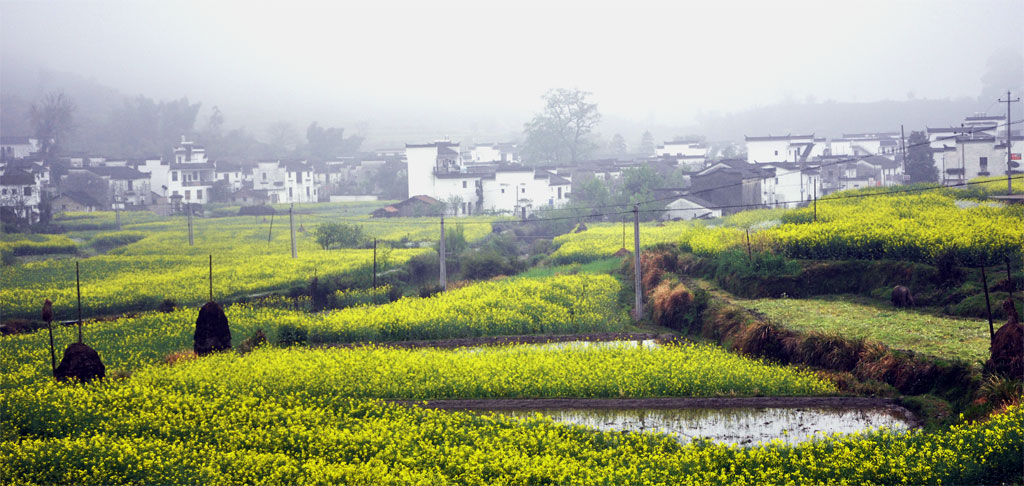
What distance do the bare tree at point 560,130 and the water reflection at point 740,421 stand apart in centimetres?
9449

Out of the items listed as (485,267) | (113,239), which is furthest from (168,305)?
(113,239)

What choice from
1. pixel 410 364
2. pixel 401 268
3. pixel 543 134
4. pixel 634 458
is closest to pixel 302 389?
pixel 410 364

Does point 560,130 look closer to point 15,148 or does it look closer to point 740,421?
point 15,148

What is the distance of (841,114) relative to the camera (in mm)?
156375

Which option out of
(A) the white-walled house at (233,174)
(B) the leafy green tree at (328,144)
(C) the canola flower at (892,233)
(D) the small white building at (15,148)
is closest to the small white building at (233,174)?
(A) the white-walled house at (233,174)

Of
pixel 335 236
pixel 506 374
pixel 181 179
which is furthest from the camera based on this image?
pixel 181 179

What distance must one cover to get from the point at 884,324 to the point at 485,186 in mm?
55034

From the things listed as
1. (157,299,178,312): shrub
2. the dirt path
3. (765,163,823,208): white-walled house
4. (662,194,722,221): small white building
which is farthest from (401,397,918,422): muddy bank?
(765,163,823,208): white-walled house

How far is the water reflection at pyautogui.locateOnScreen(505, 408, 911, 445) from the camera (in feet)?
46.2

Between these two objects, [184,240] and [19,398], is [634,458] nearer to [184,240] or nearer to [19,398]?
[19,398]

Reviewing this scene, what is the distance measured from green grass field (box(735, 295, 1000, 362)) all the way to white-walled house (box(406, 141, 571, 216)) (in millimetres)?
46207

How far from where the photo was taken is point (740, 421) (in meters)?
14.9

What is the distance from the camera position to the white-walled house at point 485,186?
70312 mm

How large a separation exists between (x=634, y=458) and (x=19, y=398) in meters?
12.0
